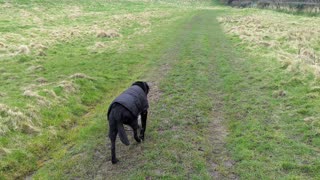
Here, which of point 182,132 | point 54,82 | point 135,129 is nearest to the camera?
point 135,129

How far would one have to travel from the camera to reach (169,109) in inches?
459

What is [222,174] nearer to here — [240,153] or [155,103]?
[240,153]

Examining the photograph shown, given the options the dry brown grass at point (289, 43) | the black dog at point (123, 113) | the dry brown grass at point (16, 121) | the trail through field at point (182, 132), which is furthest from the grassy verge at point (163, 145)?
the dry brown grass at point (289, 43)

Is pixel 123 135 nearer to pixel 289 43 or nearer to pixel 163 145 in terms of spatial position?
pixel 163 145

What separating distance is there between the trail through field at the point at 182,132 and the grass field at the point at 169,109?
3 centimetres

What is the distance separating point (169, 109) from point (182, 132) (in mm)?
2074

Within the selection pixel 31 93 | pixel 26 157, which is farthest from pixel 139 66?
pixel 26 157

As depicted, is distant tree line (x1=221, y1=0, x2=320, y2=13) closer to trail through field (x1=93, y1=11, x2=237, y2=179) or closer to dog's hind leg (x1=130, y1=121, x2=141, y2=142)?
trail through field (x1=93, y1=11, x2=237, y2=179)

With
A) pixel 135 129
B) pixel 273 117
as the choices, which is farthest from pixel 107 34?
pixel 135 129

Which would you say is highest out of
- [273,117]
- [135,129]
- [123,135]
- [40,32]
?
[40,32]

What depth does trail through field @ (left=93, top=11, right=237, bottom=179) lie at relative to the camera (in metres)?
7.71

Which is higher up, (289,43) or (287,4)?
(287,4)

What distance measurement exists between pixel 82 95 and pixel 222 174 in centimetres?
752

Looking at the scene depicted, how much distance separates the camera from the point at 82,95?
12969 millimetres
